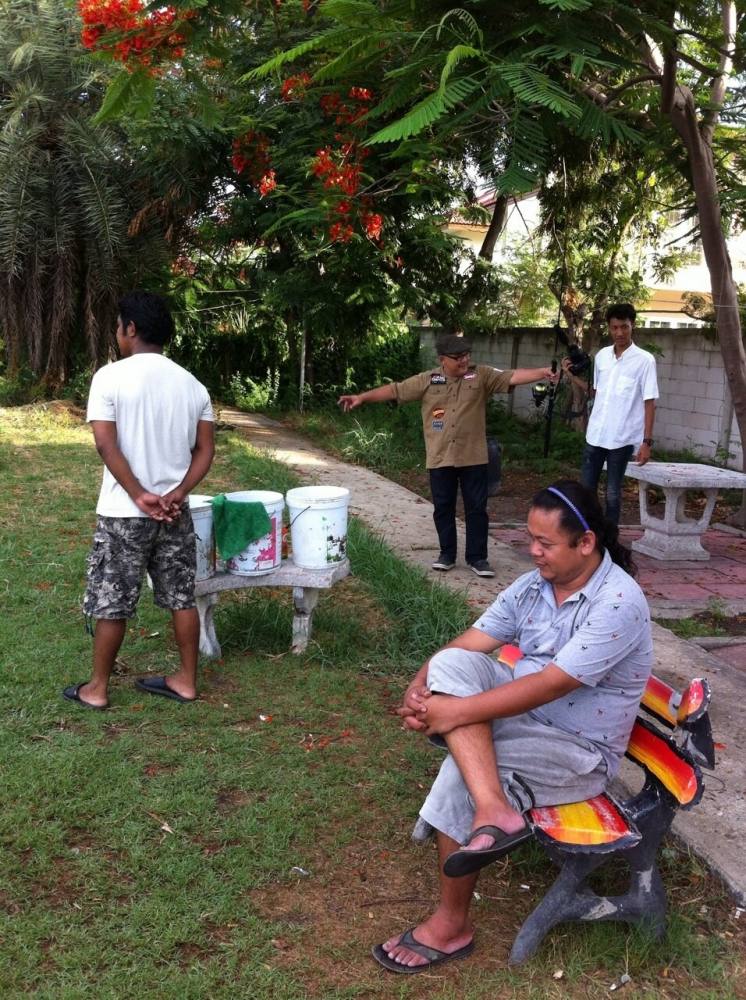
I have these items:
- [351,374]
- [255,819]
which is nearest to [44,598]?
[255,819]

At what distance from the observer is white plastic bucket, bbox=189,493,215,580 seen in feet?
14.5

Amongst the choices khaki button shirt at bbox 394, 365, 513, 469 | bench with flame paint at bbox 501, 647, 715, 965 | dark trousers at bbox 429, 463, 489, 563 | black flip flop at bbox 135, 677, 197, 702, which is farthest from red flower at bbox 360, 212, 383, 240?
bench with flame paint at bbox 501, 647, 715, 965

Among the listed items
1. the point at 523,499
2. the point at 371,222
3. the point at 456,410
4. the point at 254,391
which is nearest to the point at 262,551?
the point at 456,410

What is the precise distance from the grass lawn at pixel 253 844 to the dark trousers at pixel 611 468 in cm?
173

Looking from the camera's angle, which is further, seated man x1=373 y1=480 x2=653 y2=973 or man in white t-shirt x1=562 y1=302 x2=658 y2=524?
man in white t-shirt x1=562 y1=302 x2=658 y2=524

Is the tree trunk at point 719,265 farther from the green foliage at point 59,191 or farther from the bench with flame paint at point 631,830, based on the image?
the green foliage at point 59,191

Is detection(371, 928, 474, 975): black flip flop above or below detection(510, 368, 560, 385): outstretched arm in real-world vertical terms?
below

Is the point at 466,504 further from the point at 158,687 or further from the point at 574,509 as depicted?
the point at 574,509

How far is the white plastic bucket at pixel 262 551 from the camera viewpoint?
447cm

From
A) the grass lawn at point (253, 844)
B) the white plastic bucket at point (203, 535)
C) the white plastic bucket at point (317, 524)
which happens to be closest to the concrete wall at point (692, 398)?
the grass lawn at point (253, 844)

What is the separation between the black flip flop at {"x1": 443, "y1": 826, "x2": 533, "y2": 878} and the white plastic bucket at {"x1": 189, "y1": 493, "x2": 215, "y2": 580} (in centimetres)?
230

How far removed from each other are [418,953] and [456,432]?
3.94m

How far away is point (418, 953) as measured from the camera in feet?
8.46

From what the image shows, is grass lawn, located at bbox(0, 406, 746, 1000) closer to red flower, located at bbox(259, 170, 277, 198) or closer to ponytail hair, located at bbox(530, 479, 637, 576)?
ponytail hair, located at bbox(530, 479, 637, 576)
